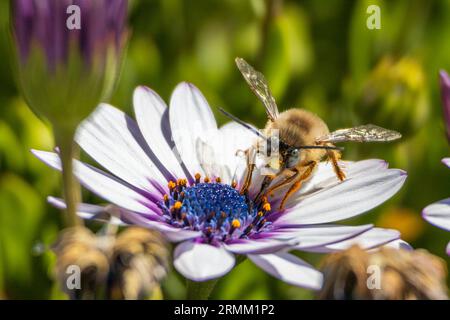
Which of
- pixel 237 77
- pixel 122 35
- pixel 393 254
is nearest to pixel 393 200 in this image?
pixel 237 77

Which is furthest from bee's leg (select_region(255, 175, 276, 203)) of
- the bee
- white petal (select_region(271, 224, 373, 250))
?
white petal (select_region(271, 224, 373, 250))

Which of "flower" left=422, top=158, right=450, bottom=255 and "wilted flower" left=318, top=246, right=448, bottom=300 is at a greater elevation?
"flower" left=422, top=158, right=450, bottom=255

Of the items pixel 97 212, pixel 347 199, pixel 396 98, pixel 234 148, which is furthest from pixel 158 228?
pixel 396 98

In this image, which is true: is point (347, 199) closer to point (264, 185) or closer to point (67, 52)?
point (264, 185)

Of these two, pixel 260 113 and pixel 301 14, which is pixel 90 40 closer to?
pixel 260 113

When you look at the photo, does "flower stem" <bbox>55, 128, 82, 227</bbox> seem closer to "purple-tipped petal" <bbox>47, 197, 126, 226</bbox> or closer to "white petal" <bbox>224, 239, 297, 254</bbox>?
"purple-tipped petal" <bbox>47, 197, 126, 226</bbox>

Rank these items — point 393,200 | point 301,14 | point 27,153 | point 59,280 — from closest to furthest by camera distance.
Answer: point 59,280, point 27,153, point 393,200, point 301,14
